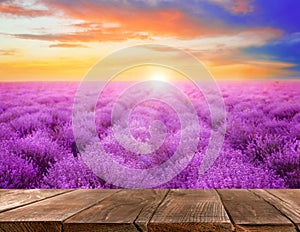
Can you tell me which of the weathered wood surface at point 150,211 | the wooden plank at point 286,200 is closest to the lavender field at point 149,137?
the wooden plank at point 286,200

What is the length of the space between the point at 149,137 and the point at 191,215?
1.97 metres

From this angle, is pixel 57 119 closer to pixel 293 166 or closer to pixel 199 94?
pixel 199 94

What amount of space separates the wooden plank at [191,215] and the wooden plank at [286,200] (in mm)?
179

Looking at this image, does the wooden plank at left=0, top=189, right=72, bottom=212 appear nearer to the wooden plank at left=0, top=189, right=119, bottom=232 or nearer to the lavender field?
the wooden plank at left=0, top=189, right=119, bottom=232

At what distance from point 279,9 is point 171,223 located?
2574 mm

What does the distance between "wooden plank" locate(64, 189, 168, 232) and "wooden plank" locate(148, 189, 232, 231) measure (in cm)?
3

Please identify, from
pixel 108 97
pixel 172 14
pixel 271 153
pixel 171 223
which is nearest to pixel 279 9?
pixel 172 14

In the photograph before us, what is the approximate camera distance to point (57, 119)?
3.33 metres

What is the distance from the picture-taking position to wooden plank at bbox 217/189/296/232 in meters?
1.08

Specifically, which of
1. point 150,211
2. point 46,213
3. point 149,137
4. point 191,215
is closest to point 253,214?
point 191,215

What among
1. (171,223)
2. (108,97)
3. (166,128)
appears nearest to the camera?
(171,223)

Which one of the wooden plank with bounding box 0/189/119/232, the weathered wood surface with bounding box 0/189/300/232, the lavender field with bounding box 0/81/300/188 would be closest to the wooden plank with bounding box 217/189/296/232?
the weathered wood surface with bounding box 0/189/300/232

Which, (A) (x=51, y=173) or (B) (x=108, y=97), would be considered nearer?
(A) (x=51, y=173)

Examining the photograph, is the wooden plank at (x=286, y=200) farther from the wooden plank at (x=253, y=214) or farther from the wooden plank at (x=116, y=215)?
the wooden plank at (x=116, y=215)
